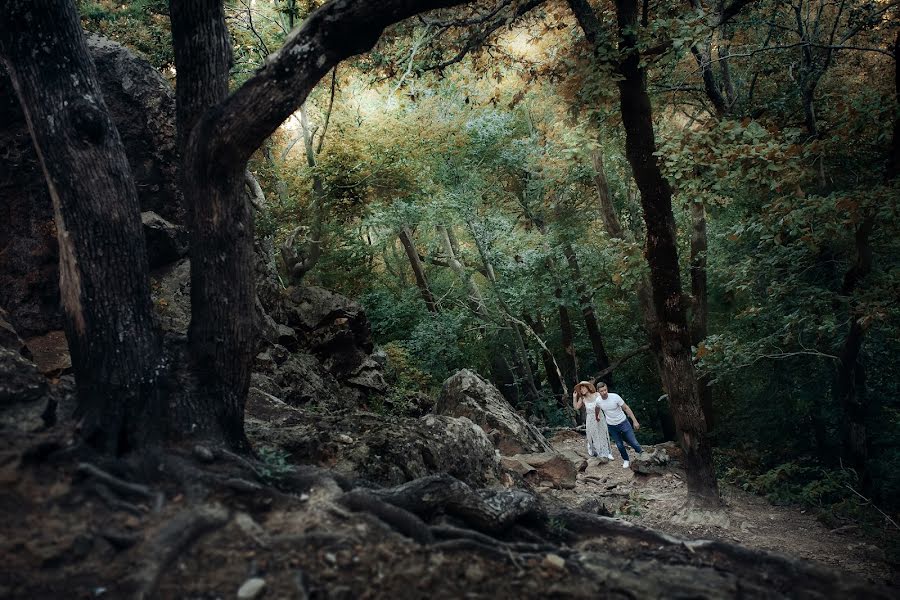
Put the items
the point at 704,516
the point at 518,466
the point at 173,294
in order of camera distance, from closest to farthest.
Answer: the point at 704,516 → the point at 173,294 → the point at 518,466

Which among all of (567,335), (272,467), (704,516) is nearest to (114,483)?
(272,467)

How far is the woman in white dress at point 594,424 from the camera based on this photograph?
11203 millimetres

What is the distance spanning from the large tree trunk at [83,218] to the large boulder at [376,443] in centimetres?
151

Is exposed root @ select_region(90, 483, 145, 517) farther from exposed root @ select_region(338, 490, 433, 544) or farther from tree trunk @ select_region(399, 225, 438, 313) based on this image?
tree trunk @ select_region(399, 225, 438, 313)

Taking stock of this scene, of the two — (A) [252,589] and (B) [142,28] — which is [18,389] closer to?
(A) [252,589]

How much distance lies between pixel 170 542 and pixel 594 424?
953 cm

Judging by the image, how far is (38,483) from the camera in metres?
3.30

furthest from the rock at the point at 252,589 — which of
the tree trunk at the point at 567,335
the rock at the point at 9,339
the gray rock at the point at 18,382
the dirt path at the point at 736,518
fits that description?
the tree trunk at the point at 567,335

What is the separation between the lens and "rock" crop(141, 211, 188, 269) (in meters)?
9.23

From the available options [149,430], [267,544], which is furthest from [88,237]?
[267,544]

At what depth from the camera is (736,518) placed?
806cm

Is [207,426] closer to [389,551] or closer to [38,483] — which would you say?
[38,483]

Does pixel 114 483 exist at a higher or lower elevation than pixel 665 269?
lower

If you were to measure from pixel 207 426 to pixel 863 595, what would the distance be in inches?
172
